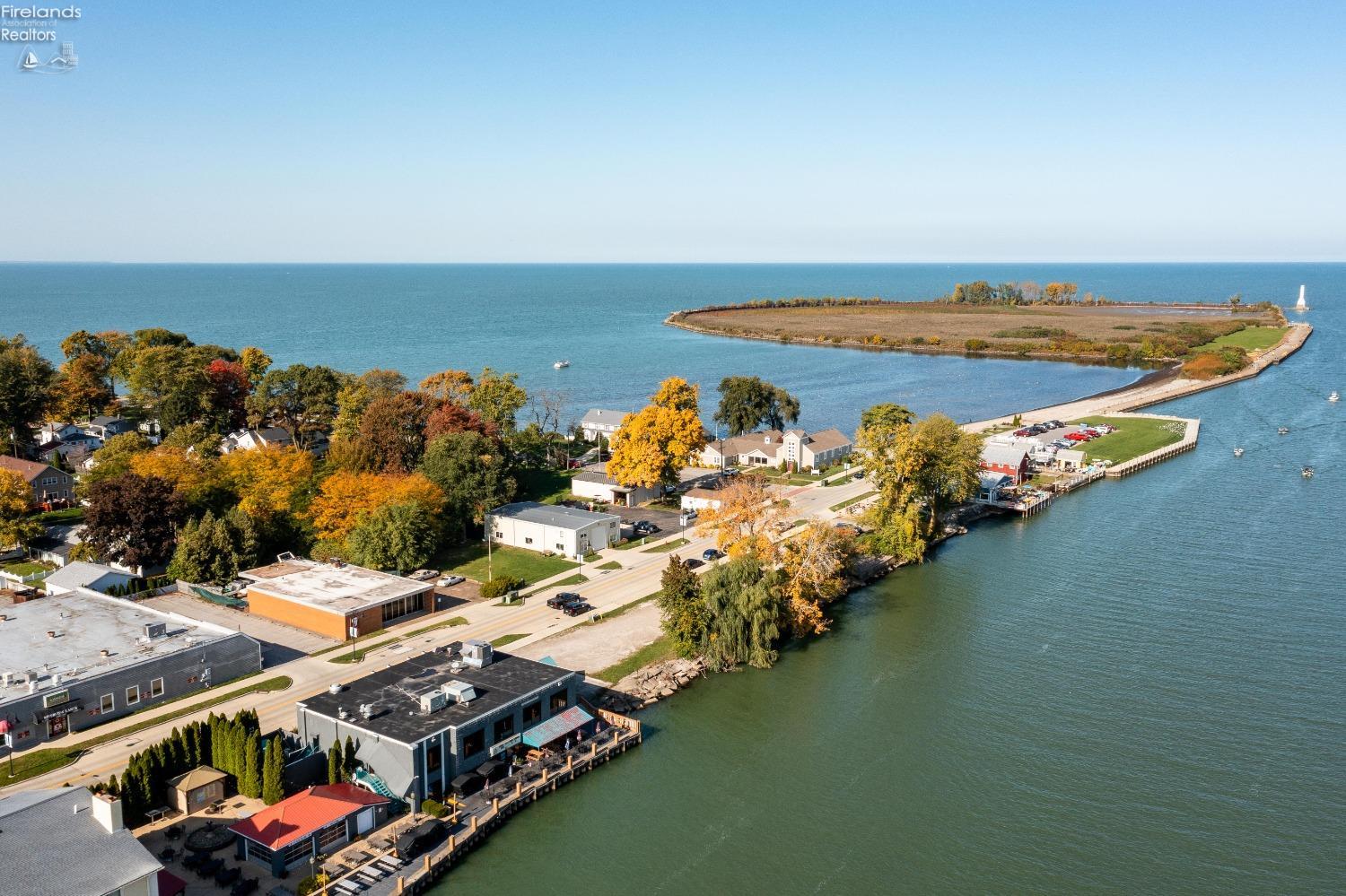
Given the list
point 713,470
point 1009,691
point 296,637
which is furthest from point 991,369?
point 296,637

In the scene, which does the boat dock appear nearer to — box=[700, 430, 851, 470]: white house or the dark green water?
the dark green water

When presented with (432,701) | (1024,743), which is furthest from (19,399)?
(1024,743)

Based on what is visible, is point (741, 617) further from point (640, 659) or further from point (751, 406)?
point (751, 406)

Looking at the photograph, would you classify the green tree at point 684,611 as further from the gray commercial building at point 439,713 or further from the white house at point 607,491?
the white house at point 607,491

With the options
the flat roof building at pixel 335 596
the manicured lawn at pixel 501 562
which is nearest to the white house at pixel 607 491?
the manicured lawn at pixel 501 562

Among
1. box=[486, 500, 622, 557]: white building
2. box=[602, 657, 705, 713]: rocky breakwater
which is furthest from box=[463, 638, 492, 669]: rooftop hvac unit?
box=[486, 500, 622, 557]: white building

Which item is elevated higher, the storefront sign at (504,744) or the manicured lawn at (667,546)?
the manicured lawn at (667,546)

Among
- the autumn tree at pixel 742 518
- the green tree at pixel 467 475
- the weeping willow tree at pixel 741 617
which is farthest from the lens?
the green tree at pixel 467 475
